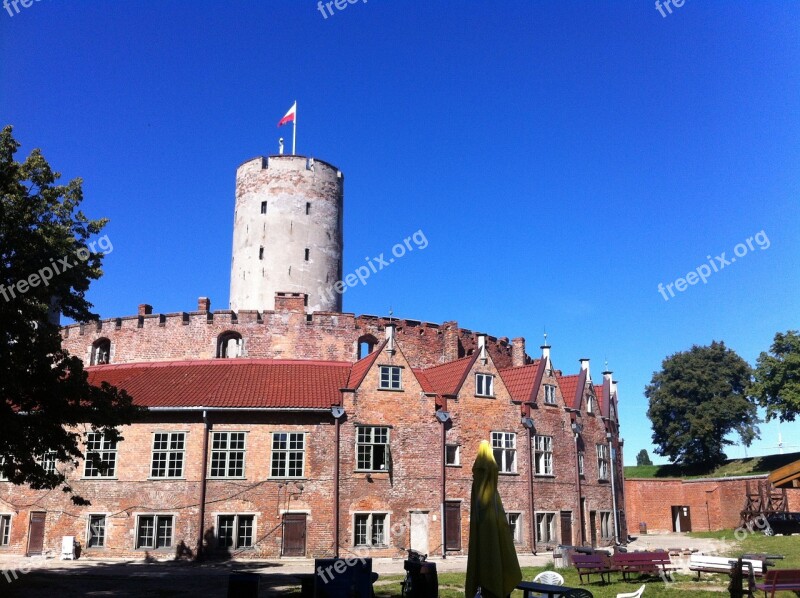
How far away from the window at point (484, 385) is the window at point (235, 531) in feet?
39.0

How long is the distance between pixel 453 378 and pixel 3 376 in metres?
21.7

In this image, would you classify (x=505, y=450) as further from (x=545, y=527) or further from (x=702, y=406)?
(x=702, y=406)

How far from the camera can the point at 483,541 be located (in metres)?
12.4

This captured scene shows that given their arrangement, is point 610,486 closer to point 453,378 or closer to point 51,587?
point 453,378

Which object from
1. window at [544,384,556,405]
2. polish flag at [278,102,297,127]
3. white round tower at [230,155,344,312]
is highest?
polish flag at [278,102,297,127]

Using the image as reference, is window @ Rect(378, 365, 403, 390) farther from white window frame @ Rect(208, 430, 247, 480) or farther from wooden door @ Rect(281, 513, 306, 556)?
wooden door @ Rect(281, 513, 306, 556)

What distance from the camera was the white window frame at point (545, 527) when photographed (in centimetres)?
3497

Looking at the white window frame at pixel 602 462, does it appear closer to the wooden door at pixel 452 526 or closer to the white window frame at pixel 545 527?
the white window frame at pixel 545 527

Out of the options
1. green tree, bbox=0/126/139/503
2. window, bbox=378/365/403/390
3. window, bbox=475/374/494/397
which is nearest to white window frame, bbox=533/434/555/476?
window, bbox=475/374/494/397

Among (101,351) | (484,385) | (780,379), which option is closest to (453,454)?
(484,385)

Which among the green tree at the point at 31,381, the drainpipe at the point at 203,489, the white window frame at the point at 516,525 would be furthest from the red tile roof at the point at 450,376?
the green tree at the point at 31,381

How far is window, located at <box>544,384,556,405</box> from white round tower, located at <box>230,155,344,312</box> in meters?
13.8

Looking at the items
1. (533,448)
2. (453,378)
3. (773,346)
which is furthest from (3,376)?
(773,346)

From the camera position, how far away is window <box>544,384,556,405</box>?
123ft
